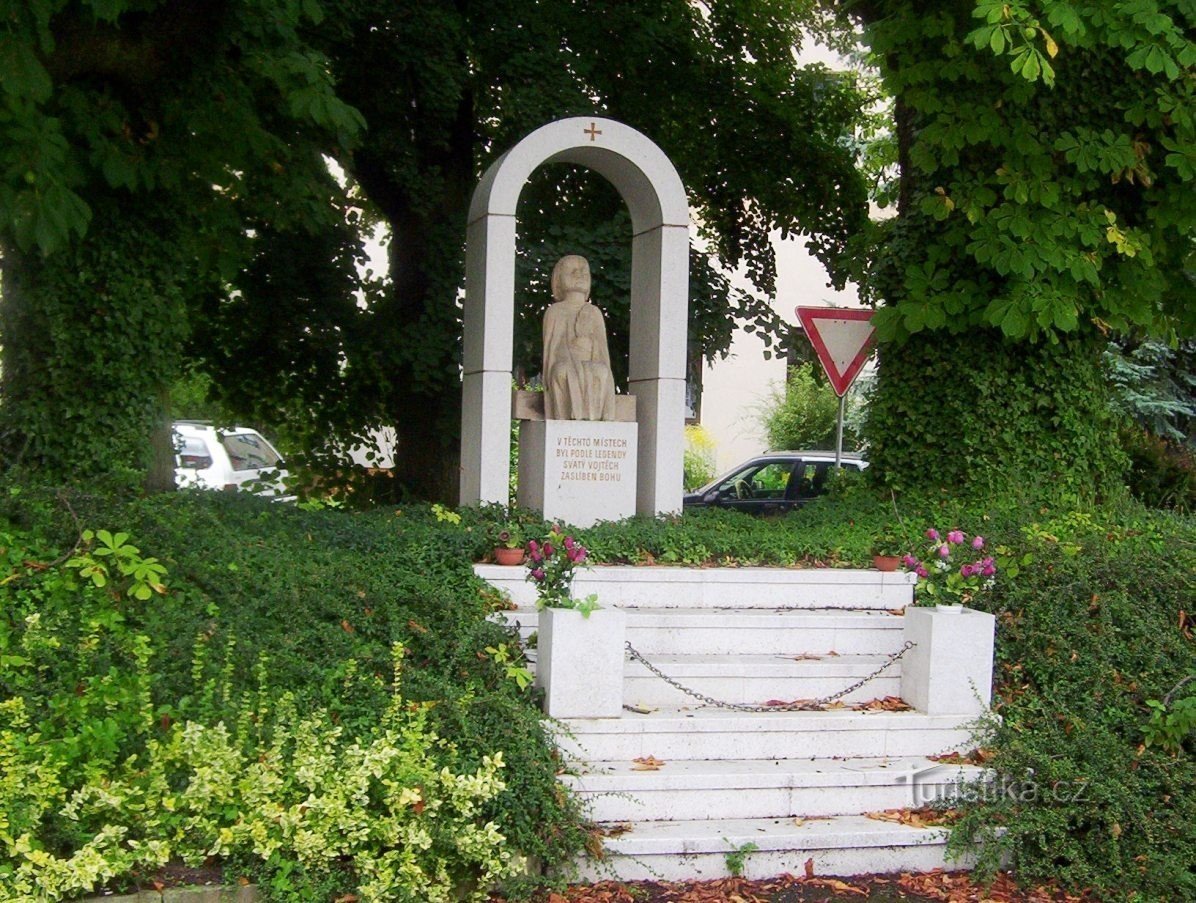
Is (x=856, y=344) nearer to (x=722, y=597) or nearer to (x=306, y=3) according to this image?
(x=722, y=597)

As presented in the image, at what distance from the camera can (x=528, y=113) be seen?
11.1 m

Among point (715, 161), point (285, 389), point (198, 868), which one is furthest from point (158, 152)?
point (715, 161)

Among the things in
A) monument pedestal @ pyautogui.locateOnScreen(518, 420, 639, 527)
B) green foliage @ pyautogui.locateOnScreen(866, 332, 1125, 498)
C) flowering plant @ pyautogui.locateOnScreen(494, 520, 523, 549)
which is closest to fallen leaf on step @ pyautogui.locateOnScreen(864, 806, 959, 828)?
flowering plant @ pyautogui.locateOnScreen(494, 520, 523, 549)

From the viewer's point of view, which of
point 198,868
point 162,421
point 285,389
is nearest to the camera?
point 198,868

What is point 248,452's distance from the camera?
16812 millimetres

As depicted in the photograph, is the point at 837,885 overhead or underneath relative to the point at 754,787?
underneath

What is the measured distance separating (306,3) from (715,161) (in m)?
6.76

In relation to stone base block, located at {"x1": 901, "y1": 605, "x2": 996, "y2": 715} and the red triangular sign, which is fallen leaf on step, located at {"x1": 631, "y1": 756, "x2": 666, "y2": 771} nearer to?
stone base block, located at {"x1": 901, "y1": 605, "x2": 996, "y2": 715}

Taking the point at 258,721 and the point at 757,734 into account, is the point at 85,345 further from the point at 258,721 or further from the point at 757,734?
the point at 757,734

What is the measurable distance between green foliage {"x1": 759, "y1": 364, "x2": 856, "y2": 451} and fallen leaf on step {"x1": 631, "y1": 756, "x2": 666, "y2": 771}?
20662 millimetres

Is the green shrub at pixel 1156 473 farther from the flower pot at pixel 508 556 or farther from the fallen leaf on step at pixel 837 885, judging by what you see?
the fallen leaf on step at pixel 837 885

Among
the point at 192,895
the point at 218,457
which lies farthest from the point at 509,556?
the point at 218,457

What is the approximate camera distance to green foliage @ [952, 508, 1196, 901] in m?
5.72

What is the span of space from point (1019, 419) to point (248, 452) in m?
10.6
